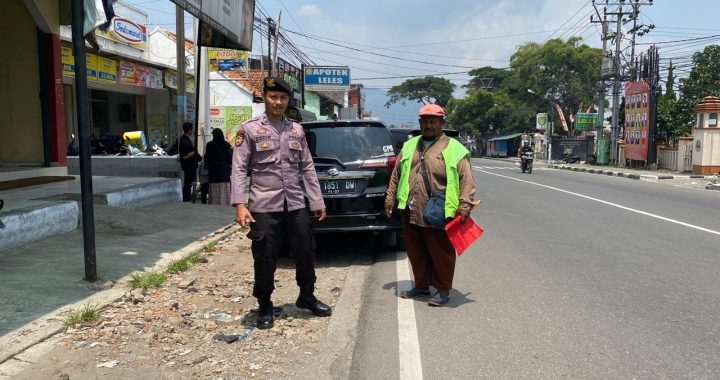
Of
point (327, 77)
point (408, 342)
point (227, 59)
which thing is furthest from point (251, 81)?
point (408, 342)

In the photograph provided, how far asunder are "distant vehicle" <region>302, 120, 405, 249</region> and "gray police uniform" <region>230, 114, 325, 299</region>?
6.80ft

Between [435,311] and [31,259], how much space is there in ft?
13.7

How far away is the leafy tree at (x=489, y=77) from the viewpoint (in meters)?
78.1

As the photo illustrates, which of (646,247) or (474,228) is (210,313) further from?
(646,247)

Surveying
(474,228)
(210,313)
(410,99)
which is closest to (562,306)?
(474,228)

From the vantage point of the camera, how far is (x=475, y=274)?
6430mm

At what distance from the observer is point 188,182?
1181 centimetres

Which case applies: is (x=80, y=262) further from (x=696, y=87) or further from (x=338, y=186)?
(x=696, y=87)

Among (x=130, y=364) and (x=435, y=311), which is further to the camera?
(x=435, y=311)

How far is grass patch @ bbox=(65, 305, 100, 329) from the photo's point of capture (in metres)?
4.41

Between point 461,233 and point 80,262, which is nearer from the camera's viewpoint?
point 461,233

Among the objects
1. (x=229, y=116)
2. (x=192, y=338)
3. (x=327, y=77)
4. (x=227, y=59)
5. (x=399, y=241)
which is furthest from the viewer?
(x=327, y=77)

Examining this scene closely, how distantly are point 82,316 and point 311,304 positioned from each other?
1.79m

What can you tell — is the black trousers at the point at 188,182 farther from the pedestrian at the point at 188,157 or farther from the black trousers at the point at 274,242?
the black trousers at the point at 274,242
